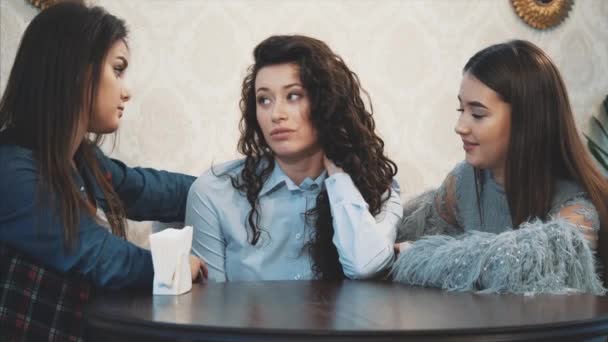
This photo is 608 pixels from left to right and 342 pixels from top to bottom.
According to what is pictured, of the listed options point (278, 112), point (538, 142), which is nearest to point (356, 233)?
point (278, 112)

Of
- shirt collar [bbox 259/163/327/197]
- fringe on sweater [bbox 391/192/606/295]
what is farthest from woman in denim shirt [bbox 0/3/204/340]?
fringe on sweater [bbox 391/192/606/295]

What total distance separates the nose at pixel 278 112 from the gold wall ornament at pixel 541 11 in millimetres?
1353

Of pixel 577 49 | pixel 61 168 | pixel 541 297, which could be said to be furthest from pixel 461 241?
pixel 577 49

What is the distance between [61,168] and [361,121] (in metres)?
0.88

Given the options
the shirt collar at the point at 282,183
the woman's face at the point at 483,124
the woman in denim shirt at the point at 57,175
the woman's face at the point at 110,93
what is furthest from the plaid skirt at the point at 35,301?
the woman's face at the point at 483,124

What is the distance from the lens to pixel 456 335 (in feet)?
3.98

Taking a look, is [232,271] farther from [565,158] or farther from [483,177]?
[565,158]

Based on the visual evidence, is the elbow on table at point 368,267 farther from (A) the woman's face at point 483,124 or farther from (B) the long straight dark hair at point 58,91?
(B) the long straight dark hair at point 58,91

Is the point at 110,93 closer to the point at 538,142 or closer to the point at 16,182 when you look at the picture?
the point at 16,182

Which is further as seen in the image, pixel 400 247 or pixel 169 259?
pixel 400 247

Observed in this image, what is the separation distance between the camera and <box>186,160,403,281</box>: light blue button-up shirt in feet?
6.66

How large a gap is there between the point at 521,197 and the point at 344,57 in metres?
1.04

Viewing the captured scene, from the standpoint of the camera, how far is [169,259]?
158 centimetres

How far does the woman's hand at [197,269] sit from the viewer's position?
1.82 m
